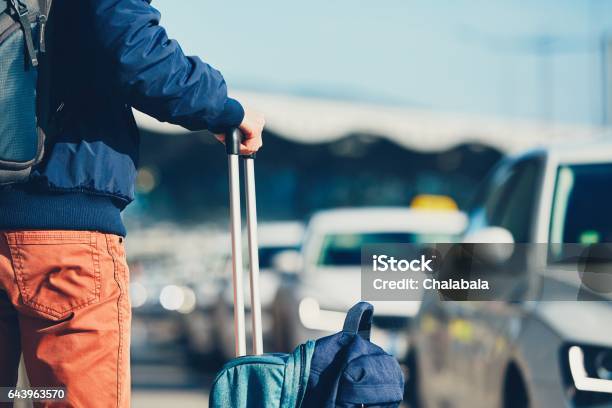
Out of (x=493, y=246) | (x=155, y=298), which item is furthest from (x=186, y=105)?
(x=155, y=298)

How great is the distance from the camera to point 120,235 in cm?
351

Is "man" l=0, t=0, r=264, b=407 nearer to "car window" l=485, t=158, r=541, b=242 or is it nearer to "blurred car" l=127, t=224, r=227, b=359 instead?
"car window" l=485, t=158, r=541, b=242

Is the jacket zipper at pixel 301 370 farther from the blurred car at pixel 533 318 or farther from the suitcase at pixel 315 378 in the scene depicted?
the blurred car at pixel 533 318

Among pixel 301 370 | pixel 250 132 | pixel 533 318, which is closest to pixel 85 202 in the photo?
pixel 250 132

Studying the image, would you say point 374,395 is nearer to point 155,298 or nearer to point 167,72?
point 167,72

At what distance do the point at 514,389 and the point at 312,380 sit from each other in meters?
3.58

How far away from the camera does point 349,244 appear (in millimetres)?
13531

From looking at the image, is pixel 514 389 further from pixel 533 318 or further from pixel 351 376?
pixel 351 376

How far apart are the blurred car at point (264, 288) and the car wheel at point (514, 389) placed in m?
6.98

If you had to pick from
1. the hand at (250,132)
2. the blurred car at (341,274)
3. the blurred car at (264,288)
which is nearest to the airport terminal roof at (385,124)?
the blurred car at (264,288)

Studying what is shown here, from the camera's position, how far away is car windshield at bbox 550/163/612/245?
7.21 meters

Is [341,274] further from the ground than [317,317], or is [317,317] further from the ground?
[341,274]

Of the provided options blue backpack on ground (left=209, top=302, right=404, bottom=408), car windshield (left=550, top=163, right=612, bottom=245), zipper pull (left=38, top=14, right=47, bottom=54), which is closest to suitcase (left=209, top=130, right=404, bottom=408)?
blue backpack on ground (left=209, top=302, right=404, bottom=408)

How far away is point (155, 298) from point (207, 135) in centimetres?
337
